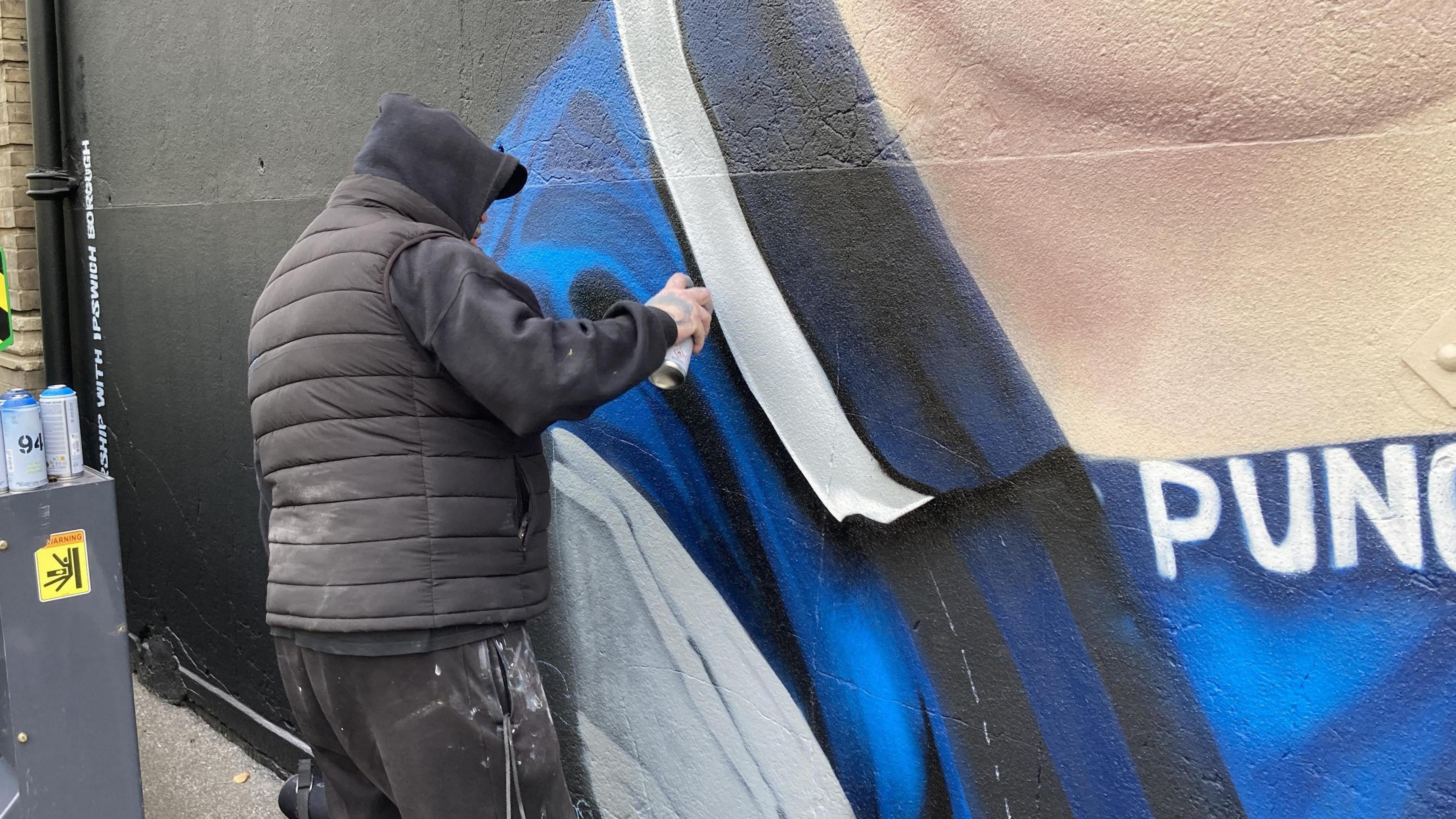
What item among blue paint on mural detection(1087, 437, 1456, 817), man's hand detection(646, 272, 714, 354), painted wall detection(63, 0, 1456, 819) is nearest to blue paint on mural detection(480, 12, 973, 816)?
painted wall detection(63, 0, 1456, 819)

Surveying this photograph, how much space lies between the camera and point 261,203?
3.89m

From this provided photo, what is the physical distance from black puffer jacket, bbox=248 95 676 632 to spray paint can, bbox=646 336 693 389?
67mm

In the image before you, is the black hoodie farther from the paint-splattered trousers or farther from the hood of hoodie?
the paint-splattered trousers

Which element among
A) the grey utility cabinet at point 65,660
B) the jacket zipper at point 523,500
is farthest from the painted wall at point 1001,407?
the grey utility cabinet at point 65,660

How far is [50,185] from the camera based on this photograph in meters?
5.05

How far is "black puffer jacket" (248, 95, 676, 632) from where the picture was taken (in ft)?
6.45

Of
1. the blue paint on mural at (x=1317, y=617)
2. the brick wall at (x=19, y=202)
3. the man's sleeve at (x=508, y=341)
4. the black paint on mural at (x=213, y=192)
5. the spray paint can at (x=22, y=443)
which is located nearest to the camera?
the blue paint on mural at (x=1317, y=617)

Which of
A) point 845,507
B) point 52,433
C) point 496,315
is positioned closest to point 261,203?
point 52,433

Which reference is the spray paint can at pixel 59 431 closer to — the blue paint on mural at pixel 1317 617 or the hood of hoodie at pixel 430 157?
the hood of hoodie at pixel 430 157

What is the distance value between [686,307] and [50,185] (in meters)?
4.24

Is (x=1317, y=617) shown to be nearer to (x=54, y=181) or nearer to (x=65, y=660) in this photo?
(x=65, y=660)

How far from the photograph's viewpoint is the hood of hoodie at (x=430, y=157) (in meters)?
2.22

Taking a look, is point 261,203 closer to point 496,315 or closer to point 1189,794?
point 496,315

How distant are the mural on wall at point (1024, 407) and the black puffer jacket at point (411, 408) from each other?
20.1 inches
